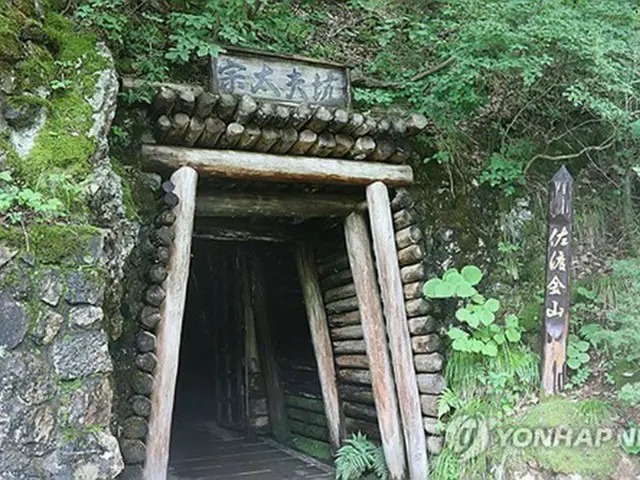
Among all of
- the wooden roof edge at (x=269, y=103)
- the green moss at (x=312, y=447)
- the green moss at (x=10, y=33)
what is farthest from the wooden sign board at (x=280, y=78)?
the green moss at (x=312, y=447)

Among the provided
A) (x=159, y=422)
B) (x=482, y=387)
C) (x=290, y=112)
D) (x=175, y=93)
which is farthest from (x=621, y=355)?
(x=175, y=93)

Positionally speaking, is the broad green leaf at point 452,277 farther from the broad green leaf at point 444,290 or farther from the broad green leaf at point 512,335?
the broad green leaf at point 512,335

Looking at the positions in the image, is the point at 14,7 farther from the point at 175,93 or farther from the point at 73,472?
the point at 73,472

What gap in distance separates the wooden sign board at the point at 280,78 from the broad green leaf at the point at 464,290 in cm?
187

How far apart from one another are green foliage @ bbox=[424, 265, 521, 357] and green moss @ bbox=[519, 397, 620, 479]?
0.60 meters

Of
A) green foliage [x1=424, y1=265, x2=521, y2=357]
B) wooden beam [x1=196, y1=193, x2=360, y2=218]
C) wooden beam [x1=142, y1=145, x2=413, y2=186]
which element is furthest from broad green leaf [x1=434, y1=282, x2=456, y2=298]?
wooden beam [x1=196, y1=193, x2=360, y2=218]

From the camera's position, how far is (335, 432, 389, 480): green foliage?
5504 mm

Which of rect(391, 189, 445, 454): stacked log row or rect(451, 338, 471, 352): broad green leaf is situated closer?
rect(451, 338, 471, 352): broad green leaf

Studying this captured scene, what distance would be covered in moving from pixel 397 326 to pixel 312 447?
2.43 meters

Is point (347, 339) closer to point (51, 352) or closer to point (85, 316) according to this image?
point (85, 316)

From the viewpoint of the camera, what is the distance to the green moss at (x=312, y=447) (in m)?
6.55

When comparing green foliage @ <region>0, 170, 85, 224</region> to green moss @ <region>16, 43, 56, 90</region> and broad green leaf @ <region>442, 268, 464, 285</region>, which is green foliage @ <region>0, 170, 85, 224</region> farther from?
broad green leaf @ <region>442, 268, 464, 285</region>

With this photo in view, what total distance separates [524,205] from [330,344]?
2473mm

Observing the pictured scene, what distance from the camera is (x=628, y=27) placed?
203 inches
